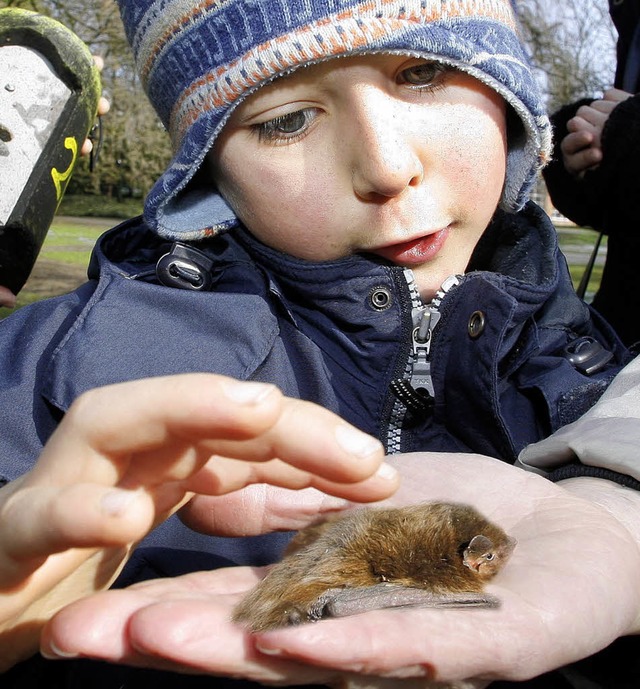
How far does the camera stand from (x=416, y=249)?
7.33ft

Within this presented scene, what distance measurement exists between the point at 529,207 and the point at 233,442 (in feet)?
6.68

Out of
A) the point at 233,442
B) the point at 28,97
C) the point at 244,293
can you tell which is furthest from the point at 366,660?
the point at 28,97

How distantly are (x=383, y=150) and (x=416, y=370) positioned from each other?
2.20 ft

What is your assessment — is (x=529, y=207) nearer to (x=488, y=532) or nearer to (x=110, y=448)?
(x=488, y=532)

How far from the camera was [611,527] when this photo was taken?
4.98ft


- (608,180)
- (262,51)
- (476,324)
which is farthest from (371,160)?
(608,180)

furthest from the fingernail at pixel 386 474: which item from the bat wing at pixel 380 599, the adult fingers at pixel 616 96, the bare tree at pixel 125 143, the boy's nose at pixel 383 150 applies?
the bare tree at pixel 125 143

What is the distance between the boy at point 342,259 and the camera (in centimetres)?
195

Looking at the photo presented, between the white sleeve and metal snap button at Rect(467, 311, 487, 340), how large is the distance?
14.4 inches

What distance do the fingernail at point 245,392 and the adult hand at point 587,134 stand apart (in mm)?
2767

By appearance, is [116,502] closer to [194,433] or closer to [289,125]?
[194,433]

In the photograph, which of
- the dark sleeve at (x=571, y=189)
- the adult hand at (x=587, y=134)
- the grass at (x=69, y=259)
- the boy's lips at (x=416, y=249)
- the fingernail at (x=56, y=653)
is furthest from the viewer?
the grass at (x=69, y=259)

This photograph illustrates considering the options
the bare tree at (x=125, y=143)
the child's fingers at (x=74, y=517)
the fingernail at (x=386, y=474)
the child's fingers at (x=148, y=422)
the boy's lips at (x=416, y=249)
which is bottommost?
the bare tree at (x=125, y=143)

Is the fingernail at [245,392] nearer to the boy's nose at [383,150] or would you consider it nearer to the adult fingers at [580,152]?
the boy's nose at [383,150]
